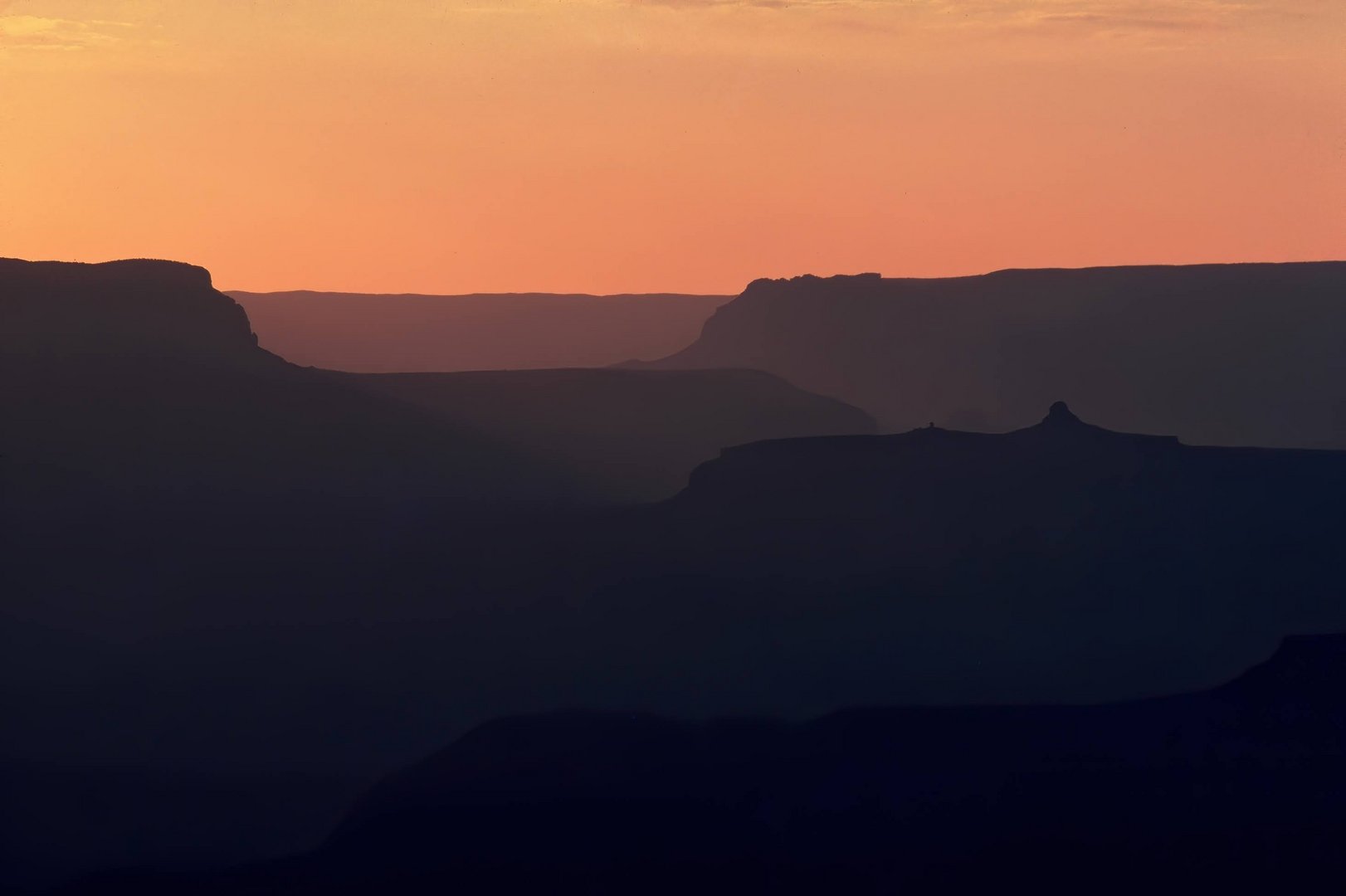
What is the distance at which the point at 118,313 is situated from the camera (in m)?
36.1

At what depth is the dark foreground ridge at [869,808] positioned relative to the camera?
27.1 metres

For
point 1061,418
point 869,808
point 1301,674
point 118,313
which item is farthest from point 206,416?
point 1301,674

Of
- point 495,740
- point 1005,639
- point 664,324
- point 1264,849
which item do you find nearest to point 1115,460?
point 1005,639

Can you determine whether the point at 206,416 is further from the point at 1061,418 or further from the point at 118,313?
the point at 1061,418

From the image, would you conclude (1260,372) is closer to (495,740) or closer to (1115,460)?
(1115,460)

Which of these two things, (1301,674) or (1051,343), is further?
(1051,343)

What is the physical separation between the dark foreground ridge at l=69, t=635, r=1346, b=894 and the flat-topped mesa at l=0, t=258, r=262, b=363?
10.5 m

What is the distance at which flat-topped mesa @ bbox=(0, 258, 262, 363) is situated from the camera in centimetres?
3528

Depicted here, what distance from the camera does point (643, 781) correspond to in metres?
28.9

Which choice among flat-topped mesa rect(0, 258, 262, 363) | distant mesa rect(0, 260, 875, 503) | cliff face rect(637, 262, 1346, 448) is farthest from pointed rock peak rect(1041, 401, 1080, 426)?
cliff face rect(637, 262, 1346, 448)

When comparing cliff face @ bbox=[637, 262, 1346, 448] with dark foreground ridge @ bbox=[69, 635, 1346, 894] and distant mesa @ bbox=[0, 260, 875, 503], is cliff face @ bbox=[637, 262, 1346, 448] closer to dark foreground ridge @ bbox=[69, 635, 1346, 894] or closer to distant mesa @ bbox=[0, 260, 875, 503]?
distant mesa @ bbox=[0, 260, 875, 503]

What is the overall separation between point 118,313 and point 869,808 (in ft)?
55.4

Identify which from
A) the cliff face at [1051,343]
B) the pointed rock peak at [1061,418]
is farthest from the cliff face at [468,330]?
the pointed rock peak at [1061,418]

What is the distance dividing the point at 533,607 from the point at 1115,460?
1111cm
